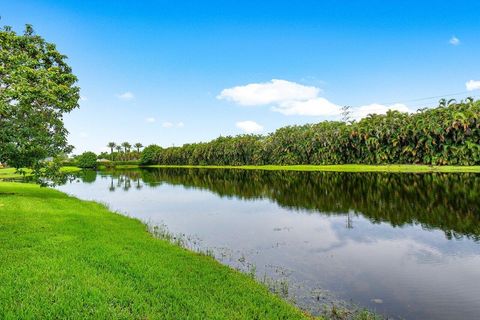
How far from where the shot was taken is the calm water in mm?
12070

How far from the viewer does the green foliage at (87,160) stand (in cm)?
16762

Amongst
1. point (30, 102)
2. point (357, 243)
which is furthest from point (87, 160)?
point (357, 243)

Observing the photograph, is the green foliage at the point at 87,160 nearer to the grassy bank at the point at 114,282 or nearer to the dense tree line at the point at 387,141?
the dense tree line at the point at 387,141

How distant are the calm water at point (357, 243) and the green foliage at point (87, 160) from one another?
14383 centimetres

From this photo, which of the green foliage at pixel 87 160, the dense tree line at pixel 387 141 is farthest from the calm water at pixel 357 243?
the green foliage at pixel 87 160

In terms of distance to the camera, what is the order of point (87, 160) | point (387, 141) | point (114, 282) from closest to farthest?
point (114, 282), point (387, 141), point (87, 160)

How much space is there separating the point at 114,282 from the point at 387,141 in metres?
93.3

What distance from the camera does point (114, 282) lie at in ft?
33.3

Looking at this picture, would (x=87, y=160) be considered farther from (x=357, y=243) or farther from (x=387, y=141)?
(x=357, y=243)

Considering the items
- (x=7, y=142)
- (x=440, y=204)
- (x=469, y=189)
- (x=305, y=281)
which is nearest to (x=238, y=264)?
(x=305, y=281)

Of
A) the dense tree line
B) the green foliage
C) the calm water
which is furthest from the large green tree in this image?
the green foliage

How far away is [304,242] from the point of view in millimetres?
19719

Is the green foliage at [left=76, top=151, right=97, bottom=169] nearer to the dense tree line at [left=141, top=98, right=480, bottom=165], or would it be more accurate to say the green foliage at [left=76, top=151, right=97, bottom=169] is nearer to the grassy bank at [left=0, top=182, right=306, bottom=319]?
the dense tree line at [left=141, top=98, right=480, bottom=165]

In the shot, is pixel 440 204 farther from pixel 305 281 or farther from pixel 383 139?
pixel 383 139
